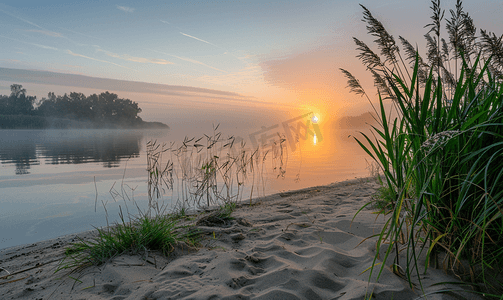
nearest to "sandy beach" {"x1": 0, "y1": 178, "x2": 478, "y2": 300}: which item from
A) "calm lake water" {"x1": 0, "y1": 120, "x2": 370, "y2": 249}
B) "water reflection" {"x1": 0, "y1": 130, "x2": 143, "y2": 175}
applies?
"calm lake water" {"x1": 0, "y1": 120, "x2": 370, "y2": 249}

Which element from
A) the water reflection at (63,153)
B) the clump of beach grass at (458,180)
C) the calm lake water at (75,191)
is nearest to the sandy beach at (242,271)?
the clump of beach grass at (458,180)

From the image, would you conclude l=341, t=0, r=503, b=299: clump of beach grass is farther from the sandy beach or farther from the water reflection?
the water reflection

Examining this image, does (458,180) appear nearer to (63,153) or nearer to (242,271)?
(242,271)

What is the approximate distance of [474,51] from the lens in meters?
3.93

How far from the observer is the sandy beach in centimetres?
192

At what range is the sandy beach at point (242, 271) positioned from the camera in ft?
6.30

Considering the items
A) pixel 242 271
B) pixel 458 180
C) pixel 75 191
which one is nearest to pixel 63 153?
pixel 75 191

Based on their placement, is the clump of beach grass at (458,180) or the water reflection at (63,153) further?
the water reflection at (63,153)

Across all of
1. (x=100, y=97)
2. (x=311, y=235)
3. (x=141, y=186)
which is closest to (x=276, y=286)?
(x=311, y=235)

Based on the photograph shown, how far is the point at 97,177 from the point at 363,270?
9.98 metres

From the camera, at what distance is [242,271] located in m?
2.34

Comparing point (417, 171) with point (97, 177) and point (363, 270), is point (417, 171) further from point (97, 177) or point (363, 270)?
point (97, 177)

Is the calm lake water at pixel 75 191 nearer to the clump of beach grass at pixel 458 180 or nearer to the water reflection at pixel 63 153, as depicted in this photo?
the water reflection at pixel 63 153

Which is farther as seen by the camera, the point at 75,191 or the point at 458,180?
the point at 75,191
